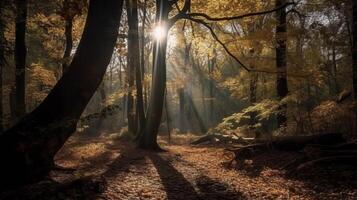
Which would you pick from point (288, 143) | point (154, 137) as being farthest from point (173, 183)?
point (154, 137)

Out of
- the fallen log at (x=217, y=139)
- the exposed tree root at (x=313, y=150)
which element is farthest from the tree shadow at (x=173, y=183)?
the fallen log at (x=217, y=139)

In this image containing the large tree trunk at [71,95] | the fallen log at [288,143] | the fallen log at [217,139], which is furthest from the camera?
the fallen log at [217,139]

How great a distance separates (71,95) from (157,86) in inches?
287

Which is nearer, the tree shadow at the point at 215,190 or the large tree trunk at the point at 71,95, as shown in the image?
the large tree trunk at the point at 71,95

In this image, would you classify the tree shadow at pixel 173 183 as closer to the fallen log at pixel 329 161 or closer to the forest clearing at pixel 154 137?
the forest clearing at pixel 154 137

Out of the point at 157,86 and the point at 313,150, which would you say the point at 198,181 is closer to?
the point at 313,150

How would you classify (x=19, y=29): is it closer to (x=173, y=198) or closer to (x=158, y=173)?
(x=158, y=173)

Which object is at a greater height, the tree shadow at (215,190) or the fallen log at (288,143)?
the fallen log at (288,143)

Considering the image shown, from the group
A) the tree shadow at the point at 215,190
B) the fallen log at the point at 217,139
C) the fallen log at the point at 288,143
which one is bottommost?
the tree shadow at the point at 215,190

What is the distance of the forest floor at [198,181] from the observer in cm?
604

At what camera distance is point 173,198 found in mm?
6102

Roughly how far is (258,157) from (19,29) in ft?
32.6

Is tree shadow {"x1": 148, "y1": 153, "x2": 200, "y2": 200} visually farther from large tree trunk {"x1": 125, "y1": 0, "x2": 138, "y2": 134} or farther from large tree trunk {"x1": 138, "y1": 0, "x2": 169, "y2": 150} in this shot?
large tree trunk {"x1": 125, "y1": 0, "x2": 138, "y2": 134}

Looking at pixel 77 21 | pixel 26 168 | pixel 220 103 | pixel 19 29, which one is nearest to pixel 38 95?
pixel 77 21
